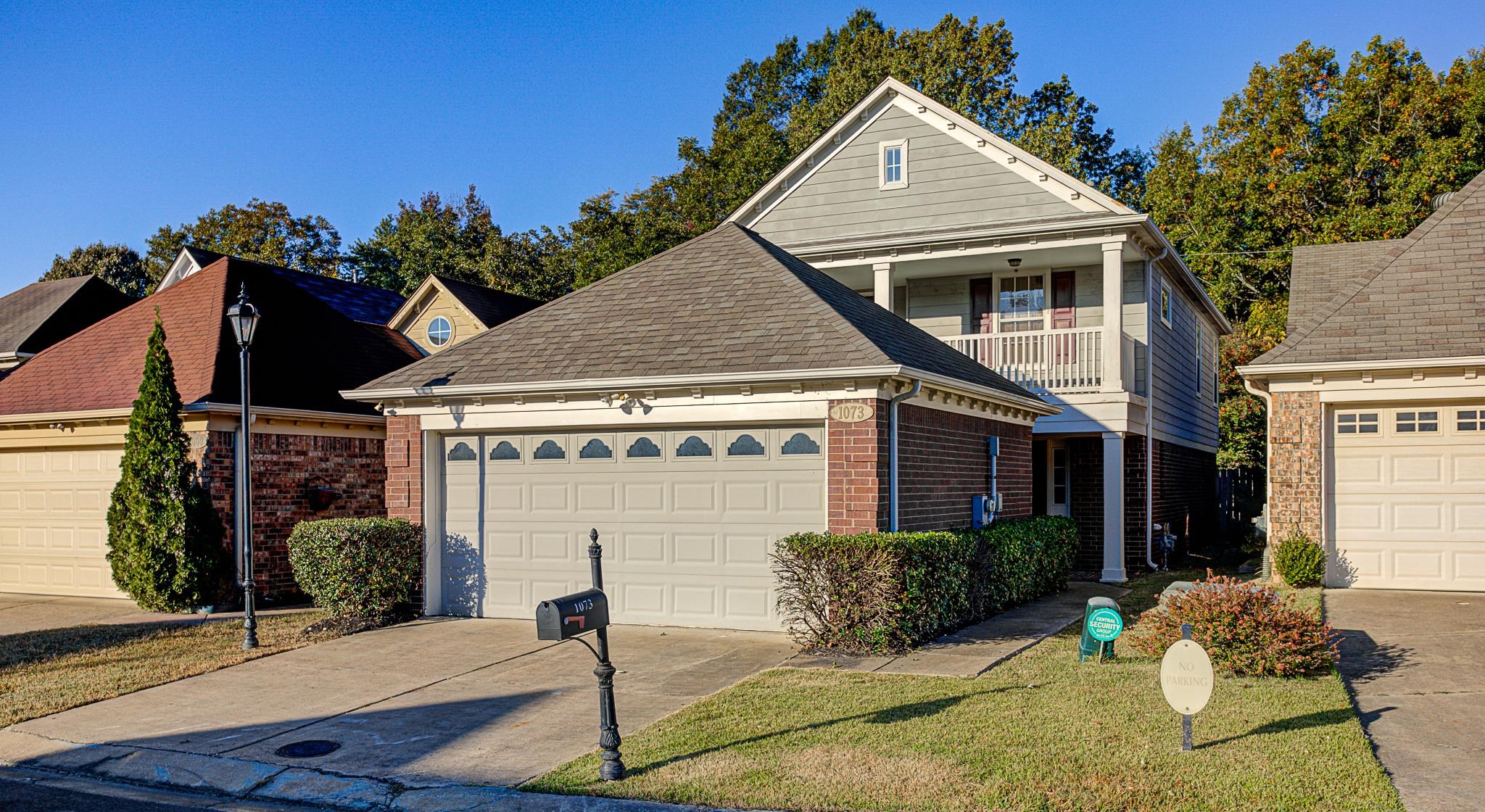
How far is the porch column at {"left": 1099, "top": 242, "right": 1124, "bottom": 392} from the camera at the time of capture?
18203 mm

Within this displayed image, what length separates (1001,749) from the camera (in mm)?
7301

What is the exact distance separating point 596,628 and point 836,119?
3407 cm

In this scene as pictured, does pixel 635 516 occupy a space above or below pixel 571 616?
above

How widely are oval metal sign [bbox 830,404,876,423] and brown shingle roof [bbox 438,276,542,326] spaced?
13460 mm

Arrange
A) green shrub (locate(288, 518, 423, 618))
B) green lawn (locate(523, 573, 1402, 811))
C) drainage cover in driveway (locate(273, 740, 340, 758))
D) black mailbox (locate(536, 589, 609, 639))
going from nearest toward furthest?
green lawn (locate(523, 573, 1402, 811)) → black mailbox (locate(536, 589, 609, 639)) → drainage cover in driveway (locate(273, 740, 340, 758)) → green shrub (locate(288, 518, 423, 618))

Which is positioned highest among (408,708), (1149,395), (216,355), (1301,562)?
(216,355)

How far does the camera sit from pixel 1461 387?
14539 mm

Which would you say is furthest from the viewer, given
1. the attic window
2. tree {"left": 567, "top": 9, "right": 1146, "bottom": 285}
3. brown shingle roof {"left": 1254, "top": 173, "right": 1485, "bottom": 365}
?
tree {"left": 567, "top": 9, "right": 1146, "bottom": 285}

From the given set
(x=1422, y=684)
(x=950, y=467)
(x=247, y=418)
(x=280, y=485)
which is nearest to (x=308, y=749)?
(x=247, y=418)

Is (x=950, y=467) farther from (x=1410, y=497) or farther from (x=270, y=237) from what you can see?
(x=270, y=237)

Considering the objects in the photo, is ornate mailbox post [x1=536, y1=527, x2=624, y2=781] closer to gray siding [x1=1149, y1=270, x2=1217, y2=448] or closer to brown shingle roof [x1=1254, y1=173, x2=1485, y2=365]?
brown shingle roof [x1=1254, y1=173, x2=1485, y2=365]

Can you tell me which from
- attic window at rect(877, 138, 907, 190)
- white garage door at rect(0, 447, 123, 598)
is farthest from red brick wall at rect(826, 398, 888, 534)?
white garage door at rect(0, 447, 123, 598)

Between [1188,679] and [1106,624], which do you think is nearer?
[1188,679]

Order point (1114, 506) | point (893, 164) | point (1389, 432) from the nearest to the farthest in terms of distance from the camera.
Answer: point (1389, 432), point (1114, 506), point (893, 164)
